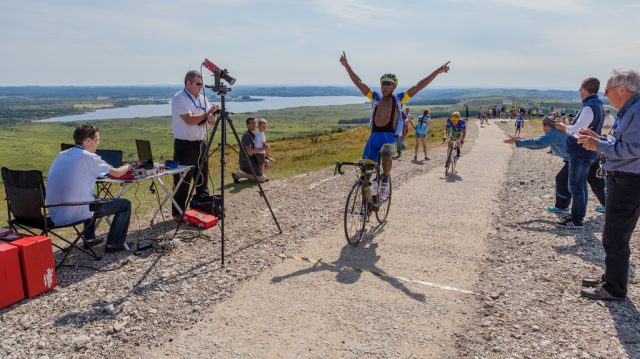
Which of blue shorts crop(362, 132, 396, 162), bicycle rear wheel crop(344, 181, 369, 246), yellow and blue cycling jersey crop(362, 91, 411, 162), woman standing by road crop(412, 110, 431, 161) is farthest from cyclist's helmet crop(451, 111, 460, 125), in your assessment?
bicycle rear wheel crop(344, 181, 369, 246)

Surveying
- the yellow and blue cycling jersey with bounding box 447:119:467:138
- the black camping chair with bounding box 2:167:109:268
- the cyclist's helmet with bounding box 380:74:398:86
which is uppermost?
the cyclist's helmet with bounding box 380:74:398:86

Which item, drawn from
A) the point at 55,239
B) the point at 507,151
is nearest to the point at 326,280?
the point at 55,239

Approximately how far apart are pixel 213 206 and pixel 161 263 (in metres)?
2.36

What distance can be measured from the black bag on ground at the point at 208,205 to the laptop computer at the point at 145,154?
1422 mm

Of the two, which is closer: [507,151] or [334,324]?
[334,324]

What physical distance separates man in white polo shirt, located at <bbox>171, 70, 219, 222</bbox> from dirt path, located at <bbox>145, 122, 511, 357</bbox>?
9.62 feet

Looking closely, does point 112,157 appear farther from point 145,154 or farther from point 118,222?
point 118,222

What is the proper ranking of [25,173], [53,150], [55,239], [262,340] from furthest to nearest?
1. [53,150]
2. [55,239]
3. [25,173]
4. [262,340]

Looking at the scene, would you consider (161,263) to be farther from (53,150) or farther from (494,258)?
(53,150)

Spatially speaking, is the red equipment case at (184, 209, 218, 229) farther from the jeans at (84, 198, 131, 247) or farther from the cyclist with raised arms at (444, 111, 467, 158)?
the cyclist with raised arms at (444, 111, 467, 158)

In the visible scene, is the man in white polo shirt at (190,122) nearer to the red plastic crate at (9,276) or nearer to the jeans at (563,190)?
the red plastic crate at (9,276)

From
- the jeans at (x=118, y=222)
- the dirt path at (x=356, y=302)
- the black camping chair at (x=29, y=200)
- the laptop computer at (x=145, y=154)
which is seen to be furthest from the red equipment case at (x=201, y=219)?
the black camping chair at (x=29, y=200)

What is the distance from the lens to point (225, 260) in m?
6.36

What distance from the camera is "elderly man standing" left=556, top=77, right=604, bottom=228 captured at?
692 centimetres
